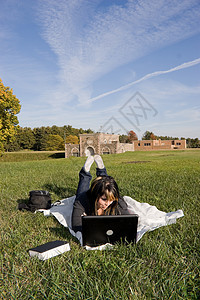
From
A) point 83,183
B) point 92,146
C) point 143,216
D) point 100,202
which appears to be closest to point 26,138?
point 92,146

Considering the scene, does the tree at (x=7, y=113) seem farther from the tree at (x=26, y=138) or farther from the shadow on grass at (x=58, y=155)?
the tree at (x=26, y=138)

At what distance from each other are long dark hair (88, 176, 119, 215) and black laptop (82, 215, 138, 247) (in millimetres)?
618

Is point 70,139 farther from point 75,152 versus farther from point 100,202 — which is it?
point 100,202

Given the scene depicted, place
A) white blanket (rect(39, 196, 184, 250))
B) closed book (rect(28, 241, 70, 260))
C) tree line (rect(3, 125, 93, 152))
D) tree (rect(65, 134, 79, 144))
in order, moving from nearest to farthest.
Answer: closed book (rect(28, 241, 70, 260)) < white blanket (rect(39, 196, 184, 250)) < tree line (rect(3, 125, 93, 152)) < tree (rect(65, 134, 79, 144))

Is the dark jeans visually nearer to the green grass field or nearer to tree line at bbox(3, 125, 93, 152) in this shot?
the green grass field

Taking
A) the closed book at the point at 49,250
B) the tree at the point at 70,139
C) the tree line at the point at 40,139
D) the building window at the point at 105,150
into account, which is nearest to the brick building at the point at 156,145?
the tree at the point at 70,139

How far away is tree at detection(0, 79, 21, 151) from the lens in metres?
22.8

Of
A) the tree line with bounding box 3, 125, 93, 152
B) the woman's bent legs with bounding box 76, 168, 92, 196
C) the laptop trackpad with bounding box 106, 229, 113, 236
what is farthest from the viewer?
the tree line with bounding box 3, 125, 93, 152

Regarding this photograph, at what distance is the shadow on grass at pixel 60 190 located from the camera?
6254mm

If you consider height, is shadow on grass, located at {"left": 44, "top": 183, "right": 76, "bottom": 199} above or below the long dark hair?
below

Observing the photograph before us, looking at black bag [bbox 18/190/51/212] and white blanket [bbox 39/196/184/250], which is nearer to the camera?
white blanket [bbox 39/196/184/250]

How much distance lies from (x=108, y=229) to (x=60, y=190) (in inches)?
168

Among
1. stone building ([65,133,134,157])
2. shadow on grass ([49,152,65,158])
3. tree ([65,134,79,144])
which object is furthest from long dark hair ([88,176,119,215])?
tree ([65,134,79,144])

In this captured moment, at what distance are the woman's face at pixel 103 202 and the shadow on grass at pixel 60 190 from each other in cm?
280
